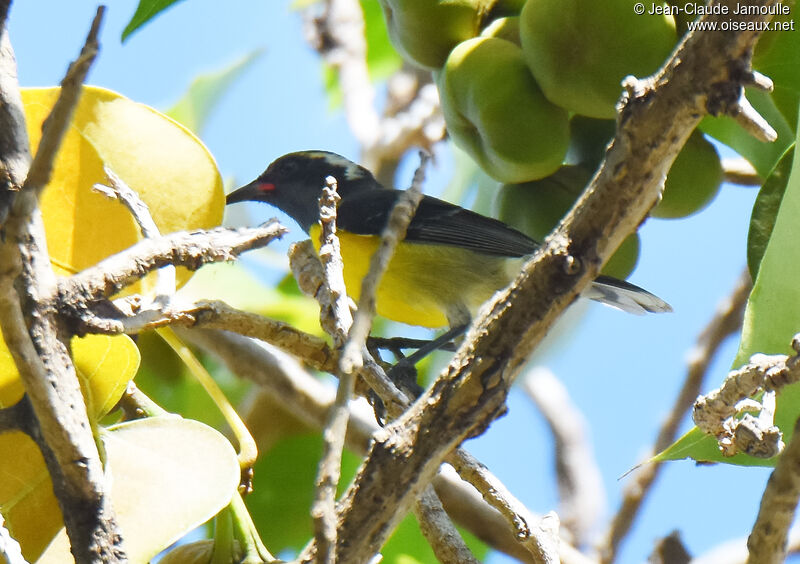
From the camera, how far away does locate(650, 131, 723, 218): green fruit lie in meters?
1.50

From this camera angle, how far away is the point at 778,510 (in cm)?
84

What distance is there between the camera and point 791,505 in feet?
2.75

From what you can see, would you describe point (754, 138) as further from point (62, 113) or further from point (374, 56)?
point (374, 56)

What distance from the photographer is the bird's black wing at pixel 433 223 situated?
2373 millimetres

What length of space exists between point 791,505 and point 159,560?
29.7 inches

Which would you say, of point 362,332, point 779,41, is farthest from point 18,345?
point 779,41

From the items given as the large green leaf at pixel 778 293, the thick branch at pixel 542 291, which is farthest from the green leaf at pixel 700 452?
the thick branch at pixel 542 291

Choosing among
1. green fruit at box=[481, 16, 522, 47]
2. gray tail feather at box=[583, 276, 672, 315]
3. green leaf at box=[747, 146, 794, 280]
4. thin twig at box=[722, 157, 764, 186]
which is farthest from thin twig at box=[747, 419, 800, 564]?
gray tail feather at box=[583, 276, 672, 315]

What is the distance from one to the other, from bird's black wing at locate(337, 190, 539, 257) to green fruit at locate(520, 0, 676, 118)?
Result: 0.88 metres

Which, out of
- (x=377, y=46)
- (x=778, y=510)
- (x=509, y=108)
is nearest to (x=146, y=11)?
(x=509, y=108)

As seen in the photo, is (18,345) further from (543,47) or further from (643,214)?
(543,47)

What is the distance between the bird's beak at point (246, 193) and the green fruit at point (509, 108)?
1.44 metres

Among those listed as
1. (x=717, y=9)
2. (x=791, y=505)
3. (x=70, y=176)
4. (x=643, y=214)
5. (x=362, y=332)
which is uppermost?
(x=717, y=9)

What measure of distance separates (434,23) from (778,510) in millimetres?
1006
